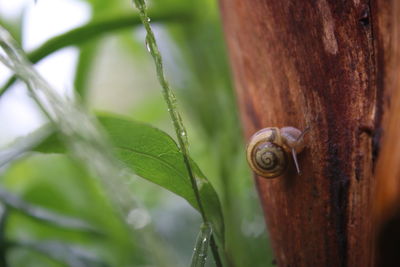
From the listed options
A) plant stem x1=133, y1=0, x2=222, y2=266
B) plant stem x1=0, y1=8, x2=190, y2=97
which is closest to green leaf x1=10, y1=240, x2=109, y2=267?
plant stem x1=0, y1=8, x2=190, y2=97

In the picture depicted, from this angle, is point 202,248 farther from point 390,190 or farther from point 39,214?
point 39,214

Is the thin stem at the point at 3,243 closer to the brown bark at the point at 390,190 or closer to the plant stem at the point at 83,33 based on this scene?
the plant stem at the point at 83,33

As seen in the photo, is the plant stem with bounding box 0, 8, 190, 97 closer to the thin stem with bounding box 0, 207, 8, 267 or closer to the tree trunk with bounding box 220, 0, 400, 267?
the thin stem with bounding box 0, 207, 8, 267

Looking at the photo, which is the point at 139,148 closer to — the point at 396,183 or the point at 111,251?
the point at 396,183

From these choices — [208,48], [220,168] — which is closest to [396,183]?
[220,168]

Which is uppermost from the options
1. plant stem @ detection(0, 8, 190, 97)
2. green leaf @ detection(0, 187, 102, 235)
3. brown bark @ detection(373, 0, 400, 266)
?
plant stem @ detection(0, 8, 190, 97)

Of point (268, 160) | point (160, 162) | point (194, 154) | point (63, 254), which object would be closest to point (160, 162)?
point (160, 162)

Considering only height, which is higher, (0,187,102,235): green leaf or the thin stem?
(0,187,102,235): green leaf
